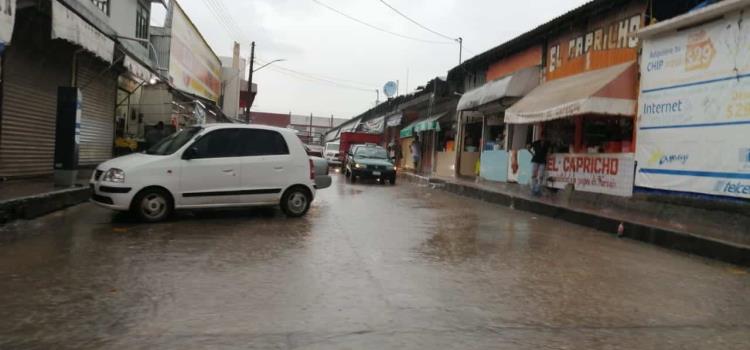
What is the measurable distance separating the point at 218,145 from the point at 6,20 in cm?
357

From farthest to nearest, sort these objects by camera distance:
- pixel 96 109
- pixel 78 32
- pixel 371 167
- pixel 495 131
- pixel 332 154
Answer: pixel 332 154 < pixel 371 167 < pixel 495 131 < pixel 96 109 < pixel 78 32

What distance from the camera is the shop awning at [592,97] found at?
1230 centimetres

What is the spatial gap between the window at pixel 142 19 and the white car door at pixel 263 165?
14.1m

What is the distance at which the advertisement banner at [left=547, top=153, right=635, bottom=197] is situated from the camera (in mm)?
12391

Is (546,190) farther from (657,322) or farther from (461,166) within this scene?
(657,322)

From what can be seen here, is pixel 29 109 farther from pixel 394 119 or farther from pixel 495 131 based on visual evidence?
pixel 394 119

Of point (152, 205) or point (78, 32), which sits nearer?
point (152, 205)

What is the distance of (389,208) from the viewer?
42.2ft

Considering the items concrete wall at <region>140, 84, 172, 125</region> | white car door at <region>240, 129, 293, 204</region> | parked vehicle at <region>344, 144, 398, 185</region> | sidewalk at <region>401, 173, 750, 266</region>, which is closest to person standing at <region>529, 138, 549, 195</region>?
sidewalk at <region>401, 173, 750, 266</region>

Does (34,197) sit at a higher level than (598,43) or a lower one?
lower

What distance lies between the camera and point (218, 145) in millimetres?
9789

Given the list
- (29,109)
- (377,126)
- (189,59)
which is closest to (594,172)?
(29,109)

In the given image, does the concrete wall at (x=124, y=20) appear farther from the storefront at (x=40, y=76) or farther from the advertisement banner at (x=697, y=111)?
the advertisement banner at (x=697, y=111)

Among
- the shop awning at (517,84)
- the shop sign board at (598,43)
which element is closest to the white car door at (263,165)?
the shop sign board at (598,43)
